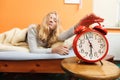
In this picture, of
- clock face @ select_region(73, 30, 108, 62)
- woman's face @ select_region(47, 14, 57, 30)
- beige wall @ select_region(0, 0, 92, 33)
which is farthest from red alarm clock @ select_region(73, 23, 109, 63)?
beige wall @ select_region(0, 0, 92, 33)

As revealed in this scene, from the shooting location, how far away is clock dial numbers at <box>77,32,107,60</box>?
3.74 ft

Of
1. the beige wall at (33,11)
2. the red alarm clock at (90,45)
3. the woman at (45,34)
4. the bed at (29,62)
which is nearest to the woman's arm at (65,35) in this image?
→ the woman at (45,34)

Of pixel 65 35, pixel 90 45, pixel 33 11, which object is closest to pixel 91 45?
pixel 90 45

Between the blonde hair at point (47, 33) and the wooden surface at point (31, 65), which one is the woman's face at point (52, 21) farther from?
the wooden surface at point (31, 65)

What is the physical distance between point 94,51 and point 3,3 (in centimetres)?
172

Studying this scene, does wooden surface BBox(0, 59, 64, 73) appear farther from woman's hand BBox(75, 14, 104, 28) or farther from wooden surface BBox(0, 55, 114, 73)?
woman's hand BBox(75, 14, 104, 28)

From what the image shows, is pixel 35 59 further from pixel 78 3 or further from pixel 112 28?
pixel 112 28

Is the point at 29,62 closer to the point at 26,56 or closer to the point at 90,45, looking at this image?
the point at 26,56

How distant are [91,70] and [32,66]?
28.2 inches

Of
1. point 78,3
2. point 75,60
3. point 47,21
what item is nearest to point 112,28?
point 78,3

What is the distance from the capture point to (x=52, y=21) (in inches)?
68.7

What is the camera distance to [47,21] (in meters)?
1.78

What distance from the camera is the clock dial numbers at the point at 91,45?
1.14m

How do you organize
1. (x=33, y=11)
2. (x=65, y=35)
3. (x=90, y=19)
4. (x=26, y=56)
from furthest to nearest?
(x=33, y=11)
(x=65, y=35)
(x=26, y=56)
(x=90, y=19)
